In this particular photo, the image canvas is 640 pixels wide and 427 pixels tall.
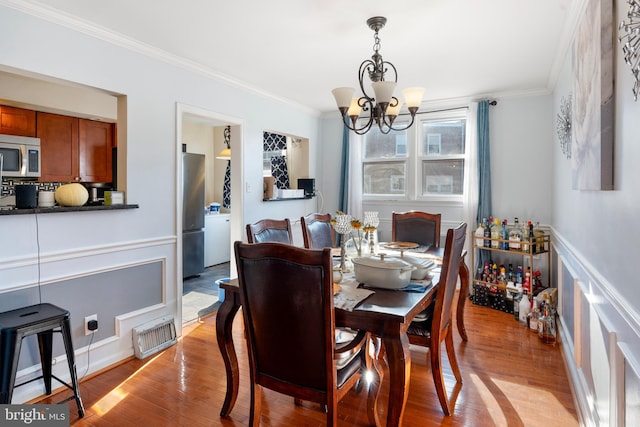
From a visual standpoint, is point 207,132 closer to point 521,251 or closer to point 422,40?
point 422,40

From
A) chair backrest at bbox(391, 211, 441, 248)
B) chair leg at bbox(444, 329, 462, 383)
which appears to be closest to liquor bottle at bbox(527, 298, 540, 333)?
chair backrest at bbox(391, 211, 441, 248)

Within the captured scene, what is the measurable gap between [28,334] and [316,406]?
158 centimetres

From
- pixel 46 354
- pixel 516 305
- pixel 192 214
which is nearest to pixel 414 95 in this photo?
pixel 516 305

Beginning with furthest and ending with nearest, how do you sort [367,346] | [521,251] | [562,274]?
[521,251] → [562,274] → [367,346]

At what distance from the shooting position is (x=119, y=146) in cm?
268

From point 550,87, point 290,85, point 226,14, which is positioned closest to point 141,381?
point 226,14

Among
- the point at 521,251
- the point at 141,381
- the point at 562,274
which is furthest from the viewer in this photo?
the point at 521,251

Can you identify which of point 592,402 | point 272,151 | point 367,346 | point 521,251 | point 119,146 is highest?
point 272,151

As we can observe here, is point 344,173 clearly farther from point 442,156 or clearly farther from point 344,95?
point 344,95

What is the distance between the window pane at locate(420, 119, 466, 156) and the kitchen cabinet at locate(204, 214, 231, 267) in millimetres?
3203

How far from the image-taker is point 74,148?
429cm

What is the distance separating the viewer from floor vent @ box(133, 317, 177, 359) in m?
2.73

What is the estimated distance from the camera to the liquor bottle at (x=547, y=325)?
2.93 metres

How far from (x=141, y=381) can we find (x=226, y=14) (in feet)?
8.06
